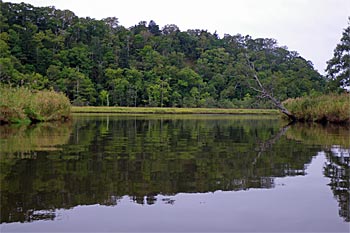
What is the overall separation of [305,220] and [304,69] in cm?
8668

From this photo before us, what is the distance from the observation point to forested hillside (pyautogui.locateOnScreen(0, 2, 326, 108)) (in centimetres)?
7775

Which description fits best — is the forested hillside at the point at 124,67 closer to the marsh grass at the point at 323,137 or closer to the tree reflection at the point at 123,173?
the marsh grass at the point at 323,137

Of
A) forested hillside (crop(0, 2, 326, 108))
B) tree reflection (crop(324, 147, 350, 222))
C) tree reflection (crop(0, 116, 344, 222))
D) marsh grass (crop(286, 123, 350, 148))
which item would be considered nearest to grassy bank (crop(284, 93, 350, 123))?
marsh grass (crop(286, 123, 350, 148))

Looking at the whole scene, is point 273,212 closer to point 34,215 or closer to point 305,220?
point 305,220

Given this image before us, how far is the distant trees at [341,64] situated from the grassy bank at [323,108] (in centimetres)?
958

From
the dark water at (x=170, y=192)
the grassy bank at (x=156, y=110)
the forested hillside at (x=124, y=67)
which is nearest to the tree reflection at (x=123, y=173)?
the dark water at (x=170, y=192)

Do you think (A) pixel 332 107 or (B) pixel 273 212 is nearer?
(B) pixel 273 212

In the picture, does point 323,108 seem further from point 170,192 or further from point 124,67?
point 124,67

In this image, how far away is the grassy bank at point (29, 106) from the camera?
22656mm

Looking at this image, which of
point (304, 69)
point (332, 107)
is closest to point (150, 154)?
point (332, 107)

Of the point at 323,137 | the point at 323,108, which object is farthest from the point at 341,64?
the point at 323,137

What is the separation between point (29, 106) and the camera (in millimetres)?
25719

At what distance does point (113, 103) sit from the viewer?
80.4 metres

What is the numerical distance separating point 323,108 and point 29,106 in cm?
2075
